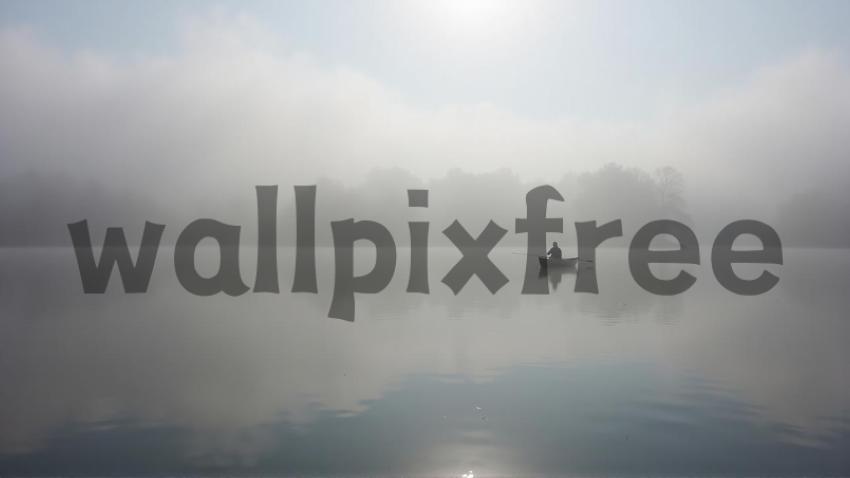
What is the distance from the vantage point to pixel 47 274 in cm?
2909

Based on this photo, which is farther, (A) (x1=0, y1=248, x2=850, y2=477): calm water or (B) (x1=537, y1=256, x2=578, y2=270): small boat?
(B) (x1=537, y1=256, x2=578, y2=270): small boat

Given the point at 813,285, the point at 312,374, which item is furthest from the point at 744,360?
the point at 813,285

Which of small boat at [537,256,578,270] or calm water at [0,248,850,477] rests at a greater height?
small boat at [537,256,578,270]

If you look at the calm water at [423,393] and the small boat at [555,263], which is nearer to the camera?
the calm water at [423,393]

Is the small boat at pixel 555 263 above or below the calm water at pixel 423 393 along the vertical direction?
above

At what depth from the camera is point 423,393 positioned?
819cm

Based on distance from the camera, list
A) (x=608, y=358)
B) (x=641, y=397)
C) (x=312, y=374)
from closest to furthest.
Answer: (x=641, y=397) → (x=312, y=374) → (x=608, y=358)

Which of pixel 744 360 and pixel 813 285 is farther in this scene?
pixel 813 285

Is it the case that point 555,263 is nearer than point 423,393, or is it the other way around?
point 423,393

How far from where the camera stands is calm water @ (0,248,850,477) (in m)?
5.87

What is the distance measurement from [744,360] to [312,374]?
8.79 meters

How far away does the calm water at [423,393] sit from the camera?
5867mm

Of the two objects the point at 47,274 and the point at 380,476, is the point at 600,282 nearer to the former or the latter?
the point at 380,476

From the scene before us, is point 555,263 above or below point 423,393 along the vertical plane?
above
